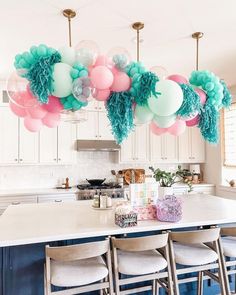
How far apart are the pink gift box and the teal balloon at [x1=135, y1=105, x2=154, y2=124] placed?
30.9 inches

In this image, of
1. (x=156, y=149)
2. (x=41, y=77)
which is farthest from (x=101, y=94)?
(x=156, y=149)

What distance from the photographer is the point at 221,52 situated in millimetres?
3355

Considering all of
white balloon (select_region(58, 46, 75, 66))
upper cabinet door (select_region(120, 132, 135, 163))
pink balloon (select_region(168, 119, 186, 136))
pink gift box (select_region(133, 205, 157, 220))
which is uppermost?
white balloon (select_region(58, 46, 75, 66))

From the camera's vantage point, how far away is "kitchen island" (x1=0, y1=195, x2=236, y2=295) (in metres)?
1.92

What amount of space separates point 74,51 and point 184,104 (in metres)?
0.98

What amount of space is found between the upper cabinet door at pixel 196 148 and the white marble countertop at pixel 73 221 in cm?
258

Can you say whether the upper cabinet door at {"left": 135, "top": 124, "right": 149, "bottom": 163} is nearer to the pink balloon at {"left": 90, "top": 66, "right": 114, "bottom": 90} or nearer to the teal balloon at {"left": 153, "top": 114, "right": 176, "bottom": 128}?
the teal balloon at {"left": 153, "top": 114, "right": 176, "bottom": 128}

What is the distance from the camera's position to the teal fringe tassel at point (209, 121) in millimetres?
2482

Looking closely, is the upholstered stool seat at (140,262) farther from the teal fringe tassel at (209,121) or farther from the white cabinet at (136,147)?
the white cabinet at (136,147)

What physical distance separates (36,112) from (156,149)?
11.3 ft

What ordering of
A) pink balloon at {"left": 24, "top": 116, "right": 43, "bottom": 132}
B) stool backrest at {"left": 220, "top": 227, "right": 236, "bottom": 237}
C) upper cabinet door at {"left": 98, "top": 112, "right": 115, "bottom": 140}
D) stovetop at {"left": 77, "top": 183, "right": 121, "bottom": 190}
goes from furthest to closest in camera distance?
upper cabinet door at {"left": 98, "top": 112, "right": 115, "bottom": 140} → stovetop at {"left": 77, "top": 183, "right": 121, "bottom": 190} → pink balloon at {"left": 24, "top": 116, "right": 43, "bottom": 132} → stool backrest at {"left": 220, "top": 227, "right": 236, "bottom": 237}

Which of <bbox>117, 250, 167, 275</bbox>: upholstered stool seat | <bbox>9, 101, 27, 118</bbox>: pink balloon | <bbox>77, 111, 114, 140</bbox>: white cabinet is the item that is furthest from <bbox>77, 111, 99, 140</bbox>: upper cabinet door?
<bbox>117, 250, 167, 275</bbox>: upholstered stool seat

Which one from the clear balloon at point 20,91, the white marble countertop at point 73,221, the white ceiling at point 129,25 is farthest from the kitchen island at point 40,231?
the white ceiling at point 129,25

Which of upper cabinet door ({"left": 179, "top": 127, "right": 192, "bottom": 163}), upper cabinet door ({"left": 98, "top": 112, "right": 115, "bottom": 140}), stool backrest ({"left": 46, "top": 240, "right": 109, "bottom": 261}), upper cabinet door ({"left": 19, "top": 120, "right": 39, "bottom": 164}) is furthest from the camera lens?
upper cabinet door ({"left": 179, "top": 127, "right": 192, "bottom": 163})
